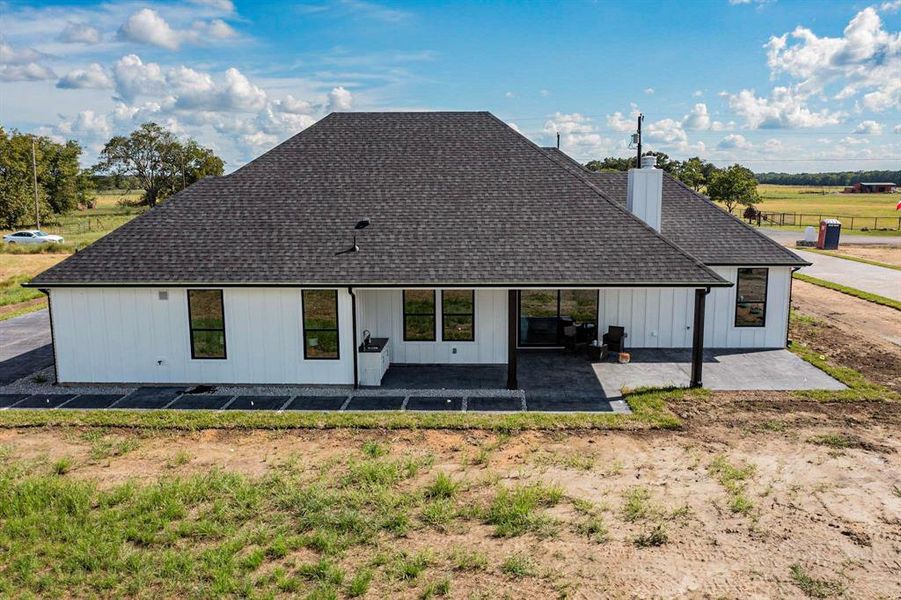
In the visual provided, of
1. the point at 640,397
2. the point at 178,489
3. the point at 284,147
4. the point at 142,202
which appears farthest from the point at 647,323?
the point at 142,202

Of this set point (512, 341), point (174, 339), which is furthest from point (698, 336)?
point (174, 339)

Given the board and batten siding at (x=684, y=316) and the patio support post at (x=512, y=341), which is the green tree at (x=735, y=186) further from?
the patio support post at (x=512, y=341)

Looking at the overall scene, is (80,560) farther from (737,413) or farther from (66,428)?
(737,413)

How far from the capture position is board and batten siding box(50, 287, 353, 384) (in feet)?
50.0

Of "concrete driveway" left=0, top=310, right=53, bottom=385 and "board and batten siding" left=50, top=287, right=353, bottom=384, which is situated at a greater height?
"board and batten siding" left=50, top=287, right=353, bottom=384

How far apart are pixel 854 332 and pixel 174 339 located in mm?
20419

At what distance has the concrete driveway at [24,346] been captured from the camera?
17.0 meters

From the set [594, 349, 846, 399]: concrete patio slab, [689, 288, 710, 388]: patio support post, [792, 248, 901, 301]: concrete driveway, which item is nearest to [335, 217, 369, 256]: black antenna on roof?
[594, 349, 846, 399]: concrete patio slab

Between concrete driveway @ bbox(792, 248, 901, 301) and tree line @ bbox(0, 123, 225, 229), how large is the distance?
57.5 metres

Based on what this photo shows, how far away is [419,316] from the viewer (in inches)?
680

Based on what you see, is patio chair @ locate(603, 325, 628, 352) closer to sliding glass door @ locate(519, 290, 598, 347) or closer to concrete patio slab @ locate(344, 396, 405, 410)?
sliding glass door @ locate(519, 290, 598, 347)

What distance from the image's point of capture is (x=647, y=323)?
1866 centimetres

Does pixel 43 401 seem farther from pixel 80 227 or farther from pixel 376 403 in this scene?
pixel 80 227

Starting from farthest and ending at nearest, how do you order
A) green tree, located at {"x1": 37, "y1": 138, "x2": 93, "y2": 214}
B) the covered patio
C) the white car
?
green tree, located at {"x1": 37, "y1": 138, "x2": 93, "y2": 214}, the white car, the covered patio
